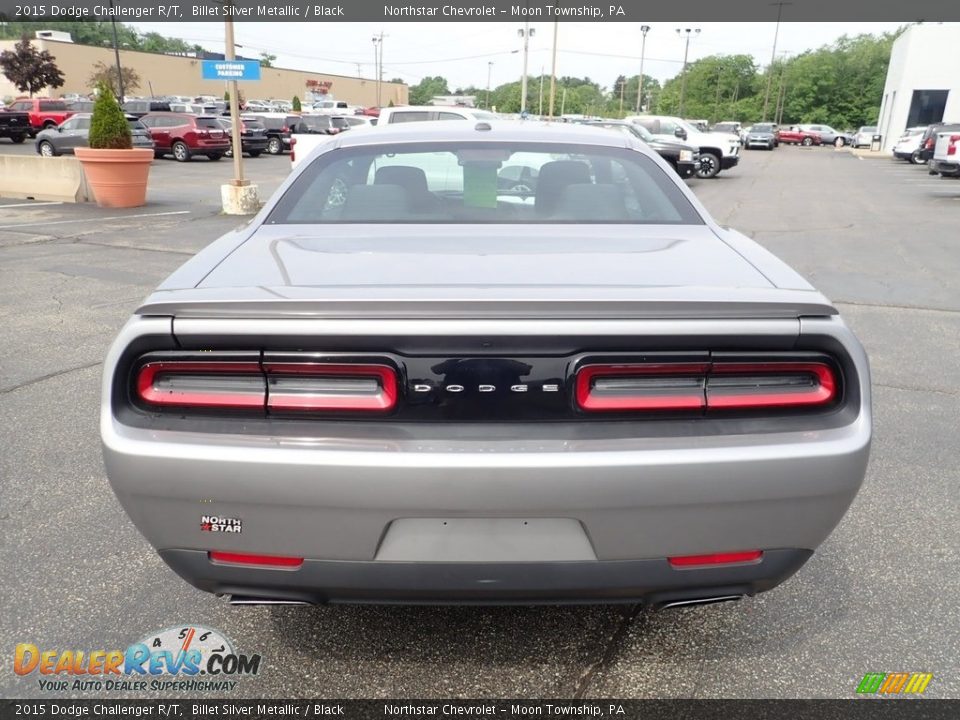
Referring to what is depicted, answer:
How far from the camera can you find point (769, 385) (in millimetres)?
1896

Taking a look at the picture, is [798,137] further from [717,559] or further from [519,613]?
[717,559]

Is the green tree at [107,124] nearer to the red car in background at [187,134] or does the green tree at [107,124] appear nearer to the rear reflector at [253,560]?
the rear reflector at [253,560]

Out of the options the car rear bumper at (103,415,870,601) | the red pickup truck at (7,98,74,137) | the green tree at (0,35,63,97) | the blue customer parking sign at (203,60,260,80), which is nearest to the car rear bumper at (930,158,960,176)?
the blue customer parking sign at (203,60,260,80)

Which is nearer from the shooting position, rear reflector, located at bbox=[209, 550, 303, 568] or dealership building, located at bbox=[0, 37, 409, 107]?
rear reflector, located at bbox=[209, 550, 303, 568]

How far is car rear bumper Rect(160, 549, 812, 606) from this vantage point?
6.07 ft

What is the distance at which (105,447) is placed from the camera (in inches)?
73.8

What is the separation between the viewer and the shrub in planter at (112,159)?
12766 millimetres

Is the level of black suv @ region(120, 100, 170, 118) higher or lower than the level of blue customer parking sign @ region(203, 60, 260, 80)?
lower

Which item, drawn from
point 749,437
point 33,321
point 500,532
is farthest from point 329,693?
point 33,321

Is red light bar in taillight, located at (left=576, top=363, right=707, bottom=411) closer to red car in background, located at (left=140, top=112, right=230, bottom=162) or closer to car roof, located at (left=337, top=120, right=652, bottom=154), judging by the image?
car roof, located at (left=337, top=120, right=652, bottom=154)

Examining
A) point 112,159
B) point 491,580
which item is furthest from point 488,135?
point 112,159
